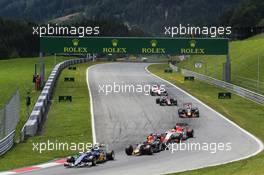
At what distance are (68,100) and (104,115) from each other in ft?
28.8

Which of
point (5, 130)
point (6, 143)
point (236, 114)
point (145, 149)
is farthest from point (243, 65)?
point (5, 130)

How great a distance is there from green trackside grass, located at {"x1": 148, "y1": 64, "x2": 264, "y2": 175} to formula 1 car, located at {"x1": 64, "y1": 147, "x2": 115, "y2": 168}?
4141 millimetres

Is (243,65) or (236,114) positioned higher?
(243,65)

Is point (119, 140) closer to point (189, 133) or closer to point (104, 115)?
point (189, 133)

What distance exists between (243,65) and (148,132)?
160 ft

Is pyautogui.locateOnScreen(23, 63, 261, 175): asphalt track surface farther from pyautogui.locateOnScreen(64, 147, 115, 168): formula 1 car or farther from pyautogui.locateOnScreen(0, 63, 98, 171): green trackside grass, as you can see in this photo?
pyautogui.locateOnScreen(0, 63, 98, 171): green trackside grass

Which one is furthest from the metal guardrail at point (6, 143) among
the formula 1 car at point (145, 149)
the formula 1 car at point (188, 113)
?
the formula 1 car at point (188, 113)

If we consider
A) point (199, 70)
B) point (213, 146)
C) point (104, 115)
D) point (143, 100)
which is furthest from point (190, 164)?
point (199, 70)

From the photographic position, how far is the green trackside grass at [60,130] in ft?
90.2

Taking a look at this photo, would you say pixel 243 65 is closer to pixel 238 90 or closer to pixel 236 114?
pixel 238 90

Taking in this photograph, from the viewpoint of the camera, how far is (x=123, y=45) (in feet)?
209

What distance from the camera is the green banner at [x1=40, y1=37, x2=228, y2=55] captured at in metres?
63.2

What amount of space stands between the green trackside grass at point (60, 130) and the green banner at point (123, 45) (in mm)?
4221

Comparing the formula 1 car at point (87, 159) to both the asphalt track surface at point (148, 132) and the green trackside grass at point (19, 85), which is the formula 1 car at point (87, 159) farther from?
the green trackside grass at point (19, 85)
